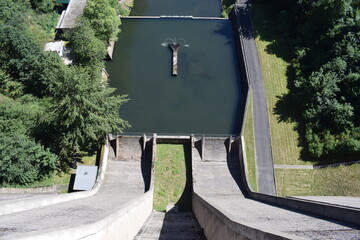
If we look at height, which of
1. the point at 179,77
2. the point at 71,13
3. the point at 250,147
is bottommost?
the point at 250,147

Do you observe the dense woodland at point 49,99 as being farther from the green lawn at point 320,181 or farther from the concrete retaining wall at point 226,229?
the green lawn at point 320,181

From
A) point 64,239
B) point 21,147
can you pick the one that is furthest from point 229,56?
point 64,239

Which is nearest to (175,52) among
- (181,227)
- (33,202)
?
(181,227)

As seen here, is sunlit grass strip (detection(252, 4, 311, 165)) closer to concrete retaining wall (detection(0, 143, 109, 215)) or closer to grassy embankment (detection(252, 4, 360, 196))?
grassy embankment (detection(252, 4, 360, 196))

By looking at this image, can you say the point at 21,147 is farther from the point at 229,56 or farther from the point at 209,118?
the point at 229,56

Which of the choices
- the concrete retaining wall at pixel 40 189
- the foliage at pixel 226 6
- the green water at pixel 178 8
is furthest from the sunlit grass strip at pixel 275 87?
the concrete retaining wall at pixel 40 189

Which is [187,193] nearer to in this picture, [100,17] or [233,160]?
[233,160]
